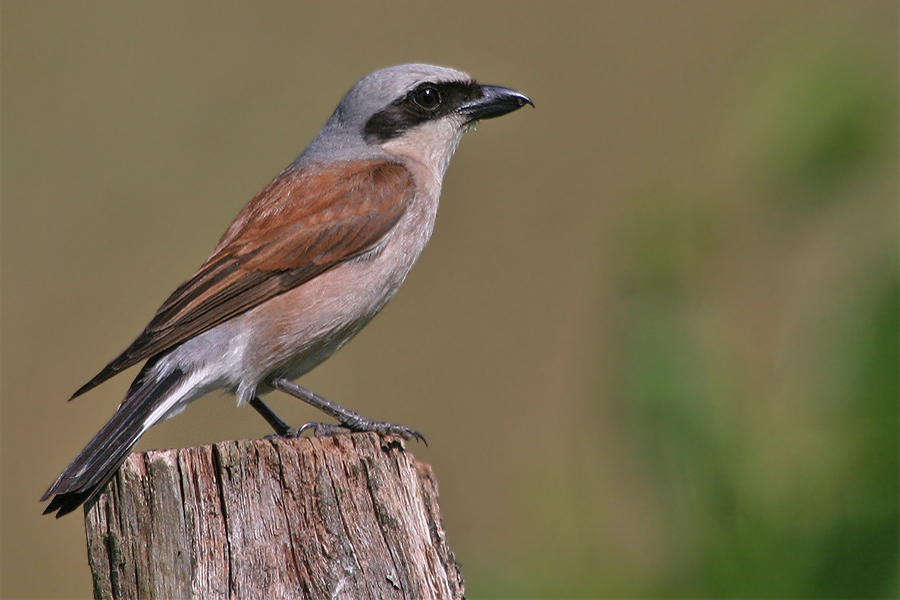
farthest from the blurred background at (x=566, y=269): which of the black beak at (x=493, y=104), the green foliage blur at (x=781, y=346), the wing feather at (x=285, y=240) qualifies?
the black beak at (x=493, y=104)

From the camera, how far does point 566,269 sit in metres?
8.23

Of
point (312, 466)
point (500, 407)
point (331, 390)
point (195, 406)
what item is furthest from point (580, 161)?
point (312, 466)

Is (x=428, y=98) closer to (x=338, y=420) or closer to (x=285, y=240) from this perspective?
(x=285, y=240)

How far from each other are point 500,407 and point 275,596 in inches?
218

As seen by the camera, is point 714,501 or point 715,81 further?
point 715,81

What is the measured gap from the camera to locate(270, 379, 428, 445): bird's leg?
328cm

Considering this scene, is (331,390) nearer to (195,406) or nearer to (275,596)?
(195,406)

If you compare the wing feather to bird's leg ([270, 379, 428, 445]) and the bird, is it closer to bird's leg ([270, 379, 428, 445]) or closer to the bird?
the bird

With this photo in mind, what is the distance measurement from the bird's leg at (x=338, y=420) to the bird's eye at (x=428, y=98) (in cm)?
146

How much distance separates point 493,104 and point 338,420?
5.57ft

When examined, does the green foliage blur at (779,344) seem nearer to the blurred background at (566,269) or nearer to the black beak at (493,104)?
the blurred background at (566,269)

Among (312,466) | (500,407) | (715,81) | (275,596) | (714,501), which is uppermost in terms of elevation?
(715,81)

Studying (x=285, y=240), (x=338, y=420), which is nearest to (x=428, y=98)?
(x=285, y=240)

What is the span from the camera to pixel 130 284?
24.7ft
